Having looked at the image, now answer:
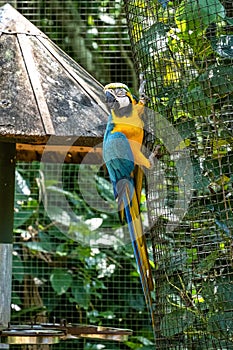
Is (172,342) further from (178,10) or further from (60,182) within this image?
(60,182)

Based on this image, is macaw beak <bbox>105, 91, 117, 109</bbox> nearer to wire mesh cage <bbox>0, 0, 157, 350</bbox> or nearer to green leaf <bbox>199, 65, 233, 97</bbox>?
green leaf <bbox>199, 65, 233, 97</bbox>

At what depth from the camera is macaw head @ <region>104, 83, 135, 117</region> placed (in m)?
1.70

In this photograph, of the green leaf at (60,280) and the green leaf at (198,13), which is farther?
the green leaf at (60,280)

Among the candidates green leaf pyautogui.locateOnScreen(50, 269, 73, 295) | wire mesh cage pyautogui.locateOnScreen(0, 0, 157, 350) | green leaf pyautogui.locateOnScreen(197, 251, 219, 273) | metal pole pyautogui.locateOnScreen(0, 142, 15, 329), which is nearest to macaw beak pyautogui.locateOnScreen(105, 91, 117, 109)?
metal pole pyautogui.locateOnScreen(0, 142, 15, 329)

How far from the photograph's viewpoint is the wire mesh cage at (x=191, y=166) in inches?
52.7

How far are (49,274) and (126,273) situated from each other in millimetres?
345

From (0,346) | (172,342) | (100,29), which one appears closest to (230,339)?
(172,342)

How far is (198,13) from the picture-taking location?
1360 millimetres

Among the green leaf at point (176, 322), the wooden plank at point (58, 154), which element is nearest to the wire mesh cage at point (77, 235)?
the wooden plank at point (58, 154)

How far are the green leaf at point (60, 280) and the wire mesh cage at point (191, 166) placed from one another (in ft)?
4.95

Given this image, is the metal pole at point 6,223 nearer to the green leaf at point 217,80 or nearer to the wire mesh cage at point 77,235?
the green leaf at point 217,80

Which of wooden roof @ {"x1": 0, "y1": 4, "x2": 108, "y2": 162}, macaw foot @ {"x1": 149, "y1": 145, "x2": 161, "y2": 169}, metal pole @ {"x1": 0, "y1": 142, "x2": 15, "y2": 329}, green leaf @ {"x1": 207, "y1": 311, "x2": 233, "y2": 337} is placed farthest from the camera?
metal pole @ {"x1": 0, "y1": 142, "x2": 15, "y2": 329}

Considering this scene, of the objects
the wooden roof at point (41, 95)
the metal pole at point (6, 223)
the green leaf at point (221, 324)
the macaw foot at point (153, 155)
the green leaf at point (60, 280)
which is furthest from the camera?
the green leaf at point (60, 280)

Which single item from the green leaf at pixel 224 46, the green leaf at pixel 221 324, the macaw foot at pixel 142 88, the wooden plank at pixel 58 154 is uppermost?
the wooden plank at pixel 58 154
